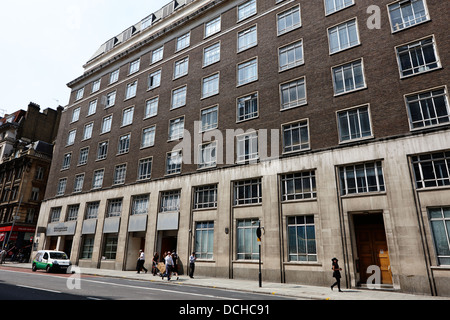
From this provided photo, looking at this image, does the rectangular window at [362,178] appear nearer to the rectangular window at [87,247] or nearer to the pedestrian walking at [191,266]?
the pedestrian walking at [191,266]

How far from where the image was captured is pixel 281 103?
2281 centimetres

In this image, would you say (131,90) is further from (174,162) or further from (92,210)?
(92,210)

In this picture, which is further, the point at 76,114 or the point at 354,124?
the point at 76,114

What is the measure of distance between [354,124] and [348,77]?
3.64m

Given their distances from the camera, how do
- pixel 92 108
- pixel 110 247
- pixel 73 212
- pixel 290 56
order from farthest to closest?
pixel 92 108 → pixel 73 212 → pixel 110 247 → pixel 290 56

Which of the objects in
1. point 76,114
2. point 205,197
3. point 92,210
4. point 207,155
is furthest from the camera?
point 76,114

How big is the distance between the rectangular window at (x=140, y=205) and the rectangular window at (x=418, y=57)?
23.4 metres

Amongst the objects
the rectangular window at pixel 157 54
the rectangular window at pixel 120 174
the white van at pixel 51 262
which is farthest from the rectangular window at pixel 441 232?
the rectangular window at pixel 157 54

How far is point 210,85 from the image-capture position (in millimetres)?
27969

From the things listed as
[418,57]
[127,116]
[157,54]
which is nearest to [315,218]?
[418,57]

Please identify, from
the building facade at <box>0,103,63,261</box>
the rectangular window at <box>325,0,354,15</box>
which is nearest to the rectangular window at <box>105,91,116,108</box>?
the building facade at <box>0,103,63,261</box>

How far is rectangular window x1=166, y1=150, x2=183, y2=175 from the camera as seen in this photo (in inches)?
1061

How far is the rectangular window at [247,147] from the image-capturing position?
22750 millimetres
